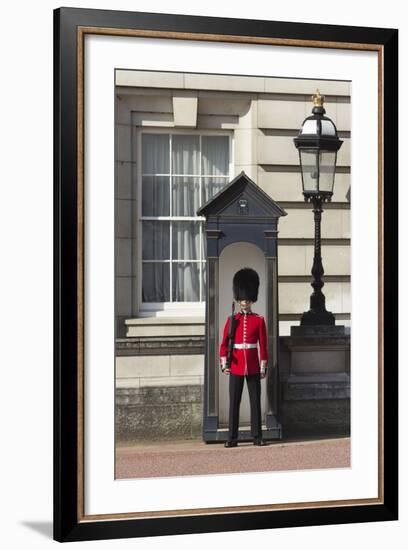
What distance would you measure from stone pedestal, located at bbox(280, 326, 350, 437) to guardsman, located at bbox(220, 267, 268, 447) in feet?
0.65

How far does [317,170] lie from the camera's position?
5730 millimetres

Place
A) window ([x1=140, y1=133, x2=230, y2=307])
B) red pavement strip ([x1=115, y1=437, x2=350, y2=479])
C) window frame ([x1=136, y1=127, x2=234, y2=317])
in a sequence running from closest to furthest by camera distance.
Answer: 1. red pavement strip ([x1=115, y1=437, x2=350, y2=479])
2. window frame ([x1=136, y1=127, x2=234, y2=317])
3. window ([x1=140, y1=133, x2=230, y2=307])

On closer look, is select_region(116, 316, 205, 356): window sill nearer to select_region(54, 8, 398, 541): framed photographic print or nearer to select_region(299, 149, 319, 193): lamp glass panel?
select_region(54, 8, 398, 541): framed photographic print

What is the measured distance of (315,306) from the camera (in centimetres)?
561

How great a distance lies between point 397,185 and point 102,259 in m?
1.77

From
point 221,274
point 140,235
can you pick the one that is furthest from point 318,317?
point 140,235

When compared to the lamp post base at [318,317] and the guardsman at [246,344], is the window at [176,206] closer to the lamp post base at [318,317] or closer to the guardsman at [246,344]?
the guardsman at [246,344]

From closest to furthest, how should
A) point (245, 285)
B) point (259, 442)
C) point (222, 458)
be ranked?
point (222, 458)
point (259, 442)
point (245, 285)

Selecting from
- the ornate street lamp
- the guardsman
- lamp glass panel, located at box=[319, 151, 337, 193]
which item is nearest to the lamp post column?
the ornate street lamp

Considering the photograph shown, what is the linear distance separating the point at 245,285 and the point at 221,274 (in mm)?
213

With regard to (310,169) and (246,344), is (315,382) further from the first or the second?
(310,169)

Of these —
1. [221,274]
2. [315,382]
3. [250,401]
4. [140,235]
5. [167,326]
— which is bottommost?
[250,401]

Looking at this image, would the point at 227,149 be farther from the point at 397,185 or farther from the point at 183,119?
the point at 397,185

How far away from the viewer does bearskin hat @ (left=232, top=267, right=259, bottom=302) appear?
19.1 ft
